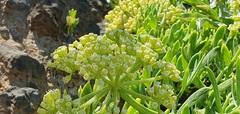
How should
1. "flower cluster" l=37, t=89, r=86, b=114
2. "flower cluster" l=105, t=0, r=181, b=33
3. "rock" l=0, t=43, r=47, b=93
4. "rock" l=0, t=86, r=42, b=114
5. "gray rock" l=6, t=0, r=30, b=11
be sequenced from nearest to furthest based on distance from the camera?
"flower cluster" l=37, t=89, r=86, b=114, "rock" l=0, t=86, r=42, b=114, "rock" l=0, t=43, r=47, b=93, "gray rock" l=6, t=0, r=30, b=11, "flower cluster" l=105, t=0, r=181, b=33

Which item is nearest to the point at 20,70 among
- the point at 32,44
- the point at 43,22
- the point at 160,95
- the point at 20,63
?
the point at 20,63

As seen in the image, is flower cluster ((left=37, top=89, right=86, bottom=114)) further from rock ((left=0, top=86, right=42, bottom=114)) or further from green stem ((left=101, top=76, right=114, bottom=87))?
rock ((left=0, top=86, right=42, bottom=114))

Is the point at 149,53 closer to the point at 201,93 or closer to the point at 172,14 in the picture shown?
the point at 201,93

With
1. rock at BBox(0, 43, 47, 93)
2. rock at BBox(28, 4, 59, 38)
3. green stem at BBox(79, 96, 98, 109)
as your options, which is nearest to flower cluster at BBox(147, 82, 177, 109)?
green stem at BBox(79, 96, 98, 109)

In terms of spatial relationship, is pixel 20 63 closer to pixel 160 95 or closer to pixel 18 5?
pixel 18 5

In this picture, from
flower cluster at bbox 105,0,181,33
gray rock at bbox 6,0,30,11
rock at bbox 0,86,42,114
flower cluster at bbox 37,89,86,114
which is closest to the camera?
flower cluster at bbox 37,89,86,114

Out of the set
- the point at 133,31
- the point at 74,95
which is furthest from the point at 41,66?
the point at 133,31

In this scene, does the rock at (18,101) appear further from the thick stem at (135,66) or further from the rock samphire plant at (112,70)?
the thick stem at (135,66)
